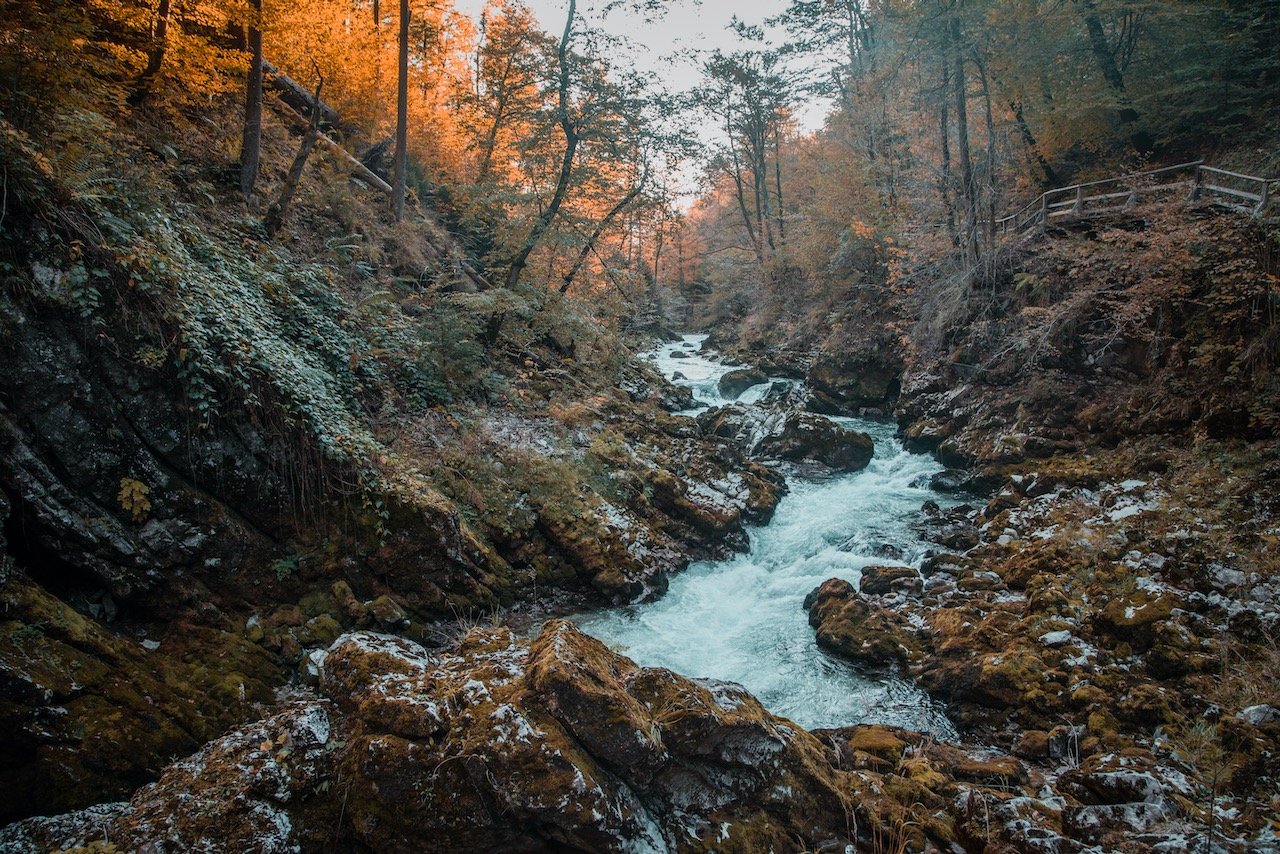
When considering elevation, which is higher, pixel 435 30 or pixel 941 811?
pixel 435 30

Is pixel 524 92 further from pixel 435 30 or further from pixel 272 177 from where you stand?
pixel 272 177

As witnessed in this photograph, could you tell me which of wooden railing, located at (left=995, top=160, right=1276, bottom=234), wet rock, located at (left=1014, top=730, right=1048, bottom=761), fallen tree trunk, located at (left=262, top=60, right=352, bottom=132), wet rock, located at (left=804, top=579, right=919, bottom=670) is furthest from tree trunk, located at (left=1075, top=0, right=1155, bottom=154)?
fallen tree trunk, located at (left=262, top=60, right=352, bottom=132)

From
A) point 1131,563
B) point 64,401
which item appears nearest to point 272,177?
point 64,401

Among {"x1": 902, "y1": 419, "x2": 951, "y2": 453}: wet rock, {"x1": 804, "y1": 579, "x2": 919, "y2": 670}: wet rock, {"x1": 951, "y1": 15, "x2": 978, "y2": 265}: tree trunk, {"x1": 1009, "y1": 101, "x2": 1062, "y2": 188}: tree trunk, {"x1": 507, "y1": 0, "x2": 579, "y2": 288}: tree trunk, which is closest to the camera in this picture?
{"x1": 804, "y1": 579, "x2": 919, "y2": 670}: wet rock

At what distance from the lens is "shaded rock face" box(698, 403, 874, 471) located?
49.1ft

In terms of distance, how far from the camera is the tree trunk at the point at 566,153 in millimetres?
14188

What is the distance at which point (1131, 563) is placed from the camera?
7.81 meters

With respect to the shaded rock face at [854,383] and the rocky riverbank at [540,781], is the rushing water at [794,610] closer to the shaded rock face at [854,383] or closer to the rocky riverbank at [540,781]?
the rocky riverbank at [540,781]

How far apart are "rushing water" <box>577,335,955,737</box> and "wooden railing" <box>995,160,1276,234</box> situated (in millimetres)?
6992

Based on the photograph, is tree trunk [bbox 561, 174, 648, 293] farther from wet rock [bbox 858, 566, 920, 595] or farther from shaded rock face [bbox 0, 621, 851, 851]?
shaded rock face [bbox 0, 621, 851, 851]

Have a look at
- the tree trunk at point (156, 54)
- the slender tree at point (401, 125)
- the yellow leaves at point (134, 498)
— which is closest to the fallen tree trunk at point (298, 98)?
the slender tree at point (401, 125)

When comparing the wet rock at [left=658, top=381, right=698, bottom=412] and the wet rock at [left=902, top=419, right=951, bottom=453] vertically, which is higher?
the wet rock at [left=658, top=381, right=698, bottom=412]

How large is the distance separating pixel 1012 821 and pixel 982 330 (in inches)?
522

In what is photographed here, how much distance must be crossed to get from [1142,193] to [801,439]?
30.1 ft
